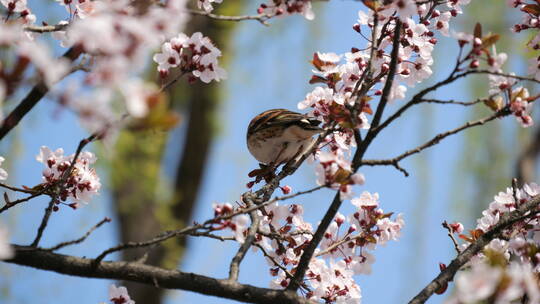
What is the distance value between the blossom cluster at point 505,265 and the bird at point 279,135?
67 centimetres

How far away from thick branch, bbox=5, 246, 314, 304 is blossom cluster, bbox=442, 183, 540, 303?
58cm

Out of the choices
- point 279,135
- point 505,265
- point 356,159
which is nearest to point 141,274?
point 356,159

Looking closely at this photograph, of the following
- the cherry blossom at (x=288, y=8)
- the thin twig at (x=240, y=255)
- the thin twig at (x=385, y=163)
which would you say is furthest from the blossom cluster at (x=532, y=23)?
the thin twig at (x=240, y=255)

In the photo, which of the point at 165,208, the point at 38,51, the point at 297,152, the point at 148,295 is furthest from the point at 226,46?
the point at 38,51

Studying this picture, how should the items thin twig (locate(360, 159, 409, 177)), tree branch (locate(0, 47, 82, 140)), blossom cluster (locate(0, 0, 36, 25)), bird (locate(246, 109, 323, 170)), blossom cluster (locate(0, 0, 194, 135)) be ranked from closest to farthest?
blossom cluster (locate(0, 0, 194, 135)) → tree branch (locate(0, 47, 82, 140)) → thin twig (locate(360, 159, 409, 177)) → blossom cluster (locate(0, 0, 36, 25)) → bird (locate(246, 109, 323, 170))

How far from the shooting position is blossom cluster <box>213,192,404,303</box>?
88.7 inches

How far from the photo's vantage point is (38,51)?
40.0 inches

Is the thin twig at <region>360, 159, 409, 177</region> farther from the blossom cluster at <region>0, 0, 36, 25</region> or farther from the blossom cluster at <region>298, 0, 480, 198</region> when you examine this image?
the blossom cluster at <region>0, 0, 36, 25</region>

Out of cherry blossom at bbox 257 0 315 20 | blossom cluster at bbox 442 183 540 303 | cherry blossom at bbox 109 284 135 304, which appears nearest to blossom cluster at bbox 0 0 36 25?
cherry blossom at bbox 257 0 315 20

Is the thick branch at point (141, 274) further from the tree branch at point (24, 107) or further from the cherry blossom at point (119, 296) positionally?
the tree branch at point (24, 107)

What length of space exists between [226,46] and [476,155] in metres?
3.23

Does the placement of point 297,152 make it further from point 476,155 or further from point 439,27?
point 476,155

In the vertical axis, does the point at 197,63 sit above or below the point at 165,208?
below

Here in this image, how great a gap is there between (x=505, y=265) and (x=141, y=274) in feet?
3.14
